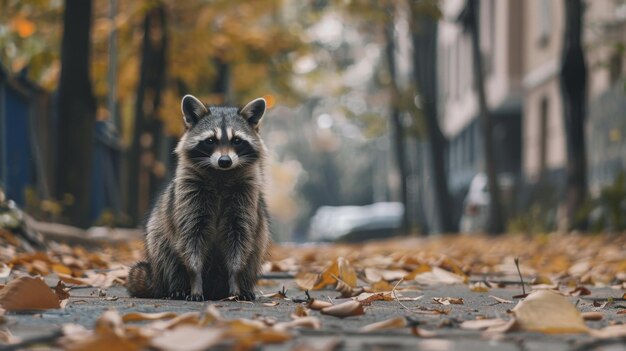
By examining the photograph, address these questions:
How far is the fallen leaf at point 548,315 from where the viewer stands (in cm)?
371

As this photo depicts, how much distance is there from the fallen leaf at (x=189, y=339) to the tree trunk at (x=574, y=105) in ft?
44.1

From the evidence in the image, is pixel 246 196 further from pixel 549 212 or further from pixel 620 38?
pixel 620 38

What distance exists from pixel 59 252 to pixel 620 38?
15661 mm

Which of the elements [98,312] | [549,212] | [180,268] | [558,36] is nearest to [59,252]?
[180,268]

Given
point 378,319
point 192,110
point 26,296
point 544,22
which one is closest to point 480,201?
point 544,22

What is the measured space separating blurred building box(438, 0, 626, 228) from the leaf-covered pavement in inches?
299

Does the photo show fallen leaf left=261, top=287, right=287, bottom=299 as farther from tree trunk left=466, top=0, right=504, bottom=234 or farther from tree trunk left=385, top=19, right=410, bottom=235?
tree trunk left=385, top=19, right=410, bottom=235

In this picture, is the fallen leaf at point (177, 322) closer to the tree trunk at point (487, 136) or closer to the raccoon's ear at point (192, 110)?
the raccoon's ear at point (192, 110)

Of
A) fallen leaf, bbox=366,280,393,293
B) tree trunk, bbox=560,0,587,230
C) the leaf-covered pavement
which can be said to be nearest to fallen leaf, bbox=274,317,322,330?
the leaf-covered pavement

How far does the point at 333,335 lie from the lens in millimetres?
3678

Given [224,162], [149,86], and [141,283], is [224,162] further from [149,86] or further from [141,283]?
[149,86]

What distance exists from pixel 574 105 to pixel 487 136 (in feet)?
18.3

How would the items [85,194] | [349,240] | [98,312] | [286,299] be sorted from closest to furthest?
1. [98,312]
2. [286,299]
3. [85,194]
4. [349,240]

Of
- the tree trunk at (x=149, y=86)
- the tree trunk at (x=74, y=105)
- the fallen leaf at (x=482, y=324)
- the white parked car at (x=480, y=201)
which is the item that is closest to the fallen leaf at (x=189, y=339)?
the fallen leaf at (x=482, y=324)
